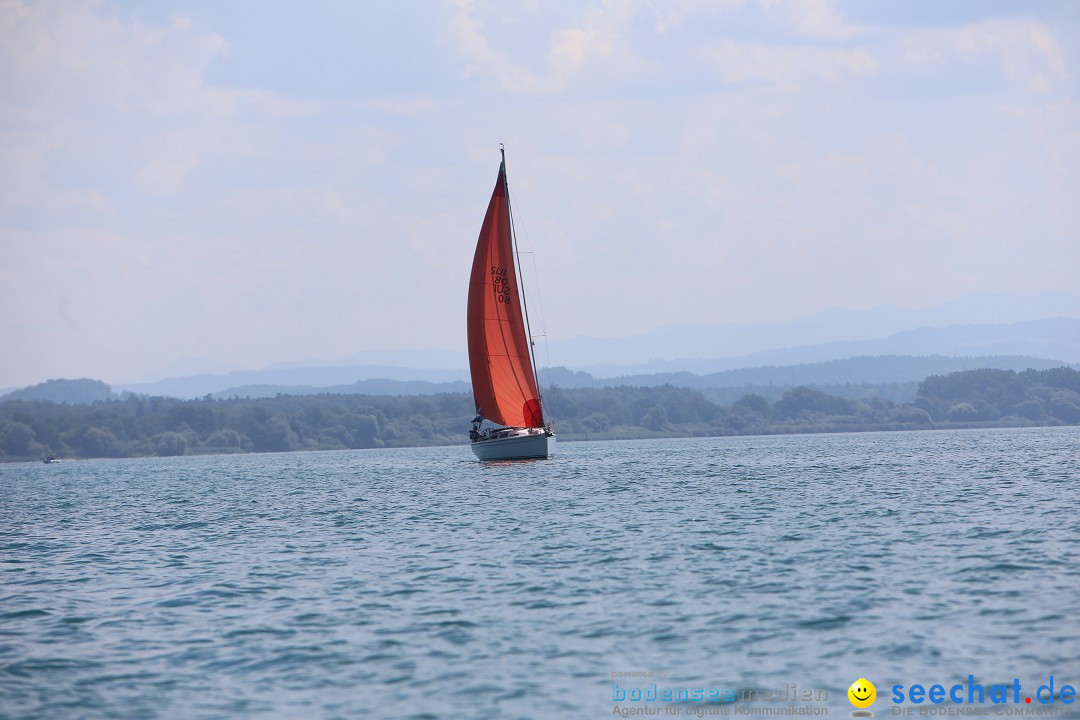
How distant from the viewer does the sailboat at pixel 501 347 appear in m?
62.4

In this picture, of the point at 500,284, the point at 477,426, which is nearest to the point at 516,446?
the point at 477,426

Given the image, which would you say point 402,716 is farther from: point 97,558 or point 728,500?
point 728,500

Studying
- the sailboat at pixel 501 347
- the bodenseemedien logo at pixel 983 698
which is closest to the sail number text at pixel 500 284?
the sailboat at pixel 501 347

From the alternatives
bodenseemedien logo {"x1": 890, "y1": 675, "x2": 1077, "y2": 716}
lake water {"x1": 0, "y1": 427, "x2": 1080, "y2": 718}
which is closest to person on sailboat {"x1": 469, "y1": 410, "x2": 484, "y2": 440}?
lake water {"x1": 0, "y1": 427, "x2": 1080, "y2": 718}

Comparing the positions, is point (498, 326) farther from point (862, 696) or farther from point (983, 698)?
point (983, 698)

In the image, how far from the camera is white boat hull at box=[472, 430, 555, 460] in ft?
210

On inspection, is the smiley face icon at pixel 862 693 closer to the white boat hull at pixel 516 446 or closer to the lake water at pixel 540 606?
the lake water at pixel 540 606

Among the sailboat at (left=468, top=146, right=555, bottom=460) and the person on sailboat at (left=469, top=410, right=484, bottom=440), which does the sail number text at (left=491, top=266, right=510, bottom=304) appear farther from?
the person on sailboat at (left=469, top=410, right=484, bottom=440)

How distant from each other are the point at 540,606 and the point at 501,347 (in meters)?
41.7

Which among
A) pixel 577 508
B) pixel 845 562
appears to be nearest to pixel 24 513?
pixel 577 508

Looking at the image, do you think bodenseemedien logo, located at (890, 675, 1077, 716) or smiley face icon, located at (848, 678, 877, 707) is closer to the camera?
bodenseemedien logo, located at (890, 675, 1077, 716)

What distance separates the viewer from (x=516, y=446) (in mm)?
64250

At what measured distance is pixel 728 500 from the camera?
42375 mm

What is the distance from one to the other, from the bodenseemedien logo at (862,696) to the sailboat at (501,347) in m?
47.5
